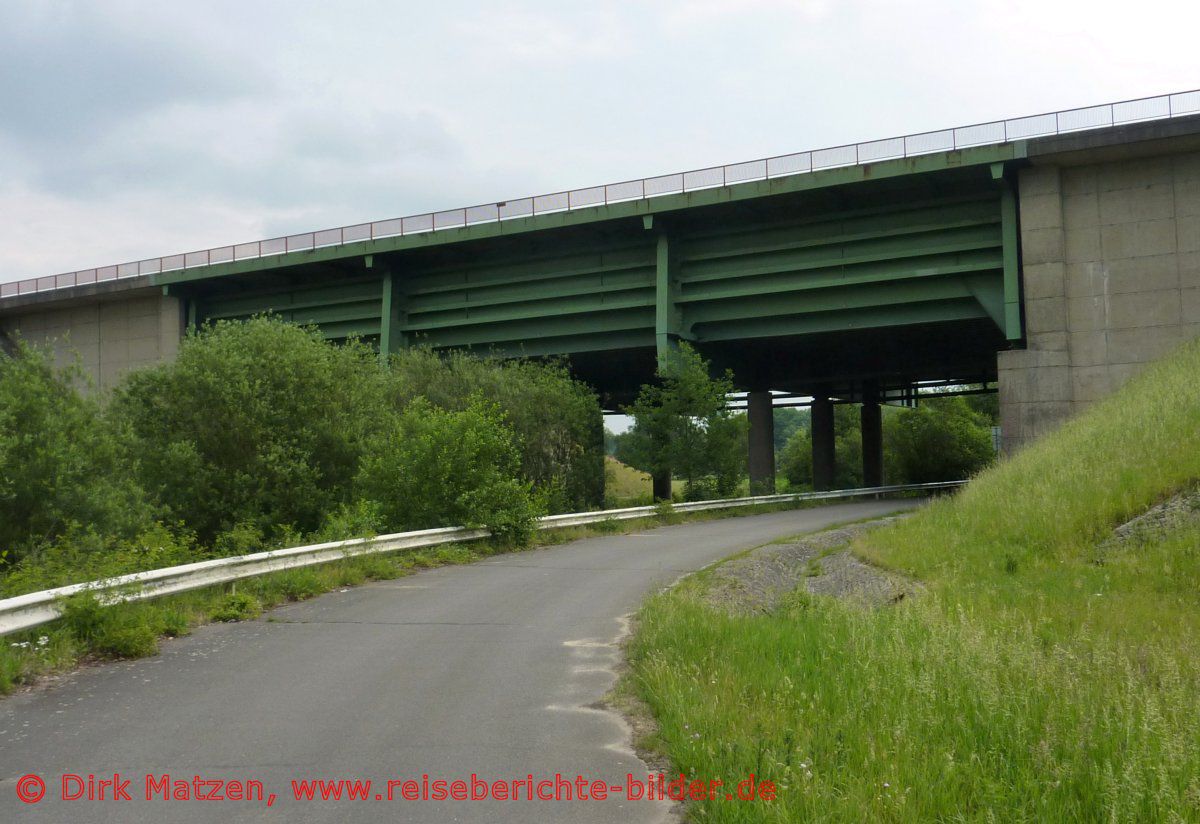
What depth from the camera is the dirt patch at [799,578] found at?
469 inches

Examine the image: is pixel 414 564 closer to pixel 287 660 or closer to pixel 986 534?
pixel 287 660

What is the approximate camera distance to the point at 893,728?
5.41m

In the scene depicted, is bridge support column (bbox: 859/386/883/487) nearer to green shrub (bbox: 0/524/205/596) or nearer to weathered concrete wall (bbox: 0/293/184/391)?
weathered concrete wall (bbox: 0/293/184/391)

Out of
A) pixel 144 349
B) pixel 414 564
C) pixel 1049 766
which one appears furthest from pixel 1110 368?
pixel 144 349

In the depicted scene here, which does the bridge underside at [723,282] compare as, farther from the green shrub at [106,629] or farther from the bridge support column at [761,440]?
the green shrub at [106,629]

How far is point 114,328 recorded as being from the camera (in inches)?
1892

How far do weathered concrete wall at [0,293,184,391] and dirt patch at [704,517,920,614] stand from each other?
38.1 metres

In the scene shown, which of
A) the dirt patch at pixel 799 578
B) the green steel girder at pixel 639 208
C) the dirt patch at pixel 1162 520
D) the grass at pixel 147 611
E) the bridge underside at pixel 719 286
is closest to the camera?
the grass at pixel 147 611

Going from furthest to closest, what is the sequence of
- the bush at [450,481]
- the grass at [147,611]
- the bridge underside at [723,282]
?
the bridge underside at [723,282] → the bush at [450,481] → the grass at [147,611]

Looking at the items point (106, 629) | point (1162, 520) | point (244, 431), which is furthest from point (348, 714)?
point (244, 431)

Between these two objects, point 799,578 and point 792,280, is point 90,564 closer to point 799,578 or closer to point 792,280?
point 799,578

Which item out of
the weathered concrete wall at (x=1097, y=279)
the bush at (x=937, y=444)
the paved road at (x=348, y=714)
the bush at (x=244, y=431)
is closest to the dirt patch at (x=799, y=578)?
the paved road at (x=348, y=714)

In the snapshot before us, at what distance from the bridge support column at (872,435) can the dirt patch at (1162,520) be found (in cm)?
4211

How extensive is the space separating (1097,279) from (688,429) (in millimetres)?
14847
